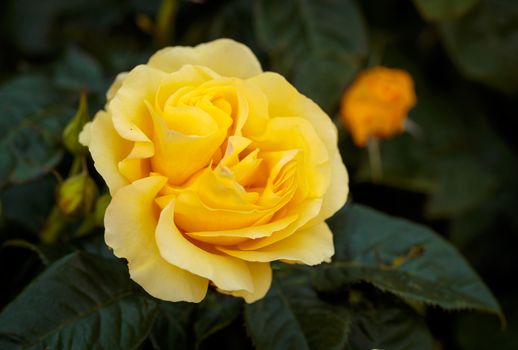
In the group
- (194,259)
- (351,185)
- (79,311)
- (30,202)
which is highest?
(194,259)

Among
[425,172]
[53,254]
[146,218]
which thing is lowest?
[425,172]

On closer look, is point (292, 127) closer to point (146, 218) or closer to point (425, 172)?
point (146, 218)

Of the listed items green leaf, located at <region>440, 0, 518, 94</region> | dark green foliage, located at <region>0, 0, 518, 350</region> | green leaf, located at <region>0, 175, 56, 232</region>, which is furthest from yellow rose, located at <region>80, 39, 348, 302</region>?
green leaf, located at <region>440, 0, 518, 94</region>

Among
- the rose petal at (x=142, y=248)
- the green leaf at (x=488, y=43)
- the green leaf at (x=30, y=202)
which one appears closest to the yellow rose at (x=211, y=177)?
the rose petal at (x=142, y=248)

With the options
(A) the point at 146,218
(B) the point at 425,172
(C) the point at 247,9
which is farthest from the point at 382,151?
(A) the point at 146,218

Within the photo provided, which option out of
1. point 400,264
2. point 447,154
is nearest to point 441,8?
point 447,154

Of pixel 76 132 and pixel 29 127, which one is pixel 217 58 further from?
pixel 29 127
